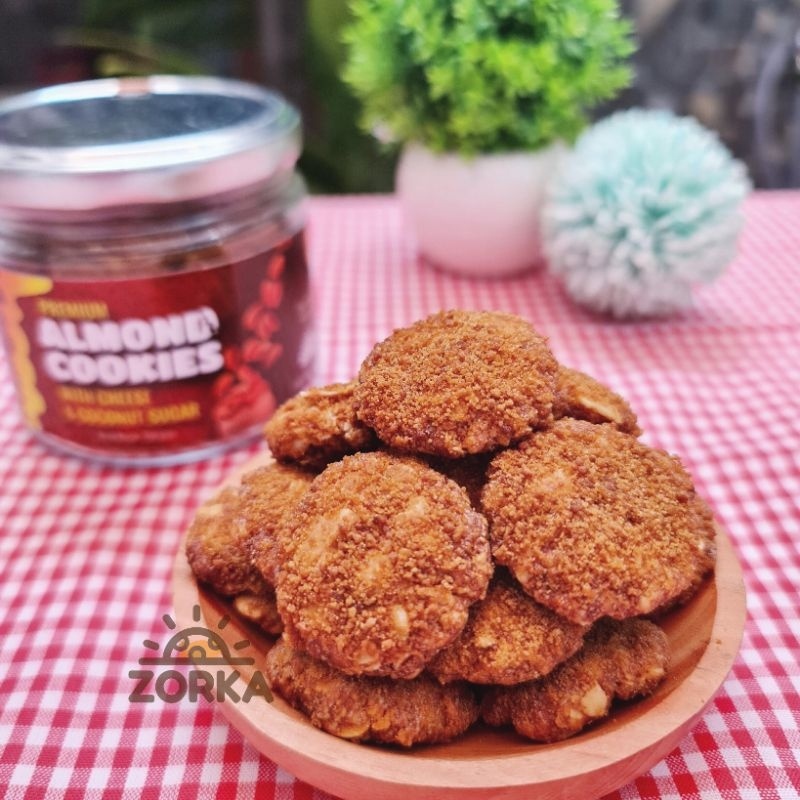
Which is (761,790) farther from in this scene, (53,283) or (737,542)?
(53,283)

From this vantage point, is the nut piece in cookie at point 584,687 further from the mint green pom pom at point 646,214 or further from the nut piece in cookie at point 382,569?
the mint green pom pom at point 646,214

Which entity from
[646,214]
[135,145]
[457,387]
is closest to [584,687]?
[457,387]

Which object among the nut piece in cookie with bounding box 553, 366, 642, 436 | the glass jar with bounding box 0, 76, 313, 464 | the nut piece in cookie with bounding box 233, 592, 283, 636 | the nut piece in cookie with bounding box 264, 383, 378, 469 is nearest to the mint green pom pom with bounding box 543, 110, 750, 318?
the glass jar with bounding box 0, 76, 313, 464

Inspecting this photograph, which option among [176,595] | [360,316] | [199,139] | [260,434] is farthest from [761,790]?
[360,316]

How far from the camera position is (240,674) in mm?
563

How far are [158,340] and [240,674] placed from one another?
0.42m

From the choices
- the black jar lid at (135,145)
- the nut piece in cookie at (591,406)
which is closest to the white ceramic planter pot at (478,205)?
the black jar lid at (135,145)

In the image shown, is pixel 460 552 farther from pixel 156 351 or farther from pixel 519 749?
pixel 156 351

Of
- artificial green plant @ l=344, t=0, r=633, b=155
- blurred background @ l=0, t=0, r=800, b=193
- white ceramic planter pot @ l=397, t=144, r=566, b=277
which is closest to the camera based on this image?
artificial green plant @ l=344, t=0, r=633, b=155

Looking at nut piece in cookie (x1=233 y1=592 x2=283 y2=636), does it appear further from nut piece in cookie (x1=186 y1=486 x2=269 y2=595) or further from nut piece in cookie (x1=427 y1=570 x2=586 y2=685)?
nut piece in cookie (x1=427 y1=570 x2=586 y2=685)

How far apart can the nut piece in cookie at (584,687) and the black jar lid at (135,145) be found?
0.58m

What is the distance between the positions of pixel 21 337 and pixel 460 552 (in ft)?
2.01

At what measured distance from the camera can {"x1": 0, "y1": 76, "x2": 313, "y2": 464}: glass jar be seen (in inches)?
32.4

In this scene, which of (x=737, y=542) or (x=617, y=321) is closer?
(x=737, y=542)
